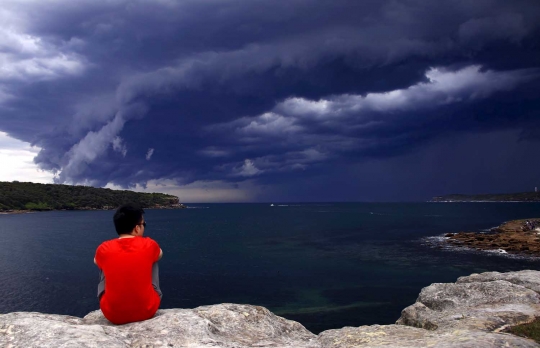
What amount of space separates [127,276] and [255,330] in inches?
133

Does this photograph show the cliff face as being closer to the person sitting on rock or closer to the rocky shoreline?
the person sitting on rock

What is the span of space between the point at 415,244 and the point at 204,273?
4675 cm

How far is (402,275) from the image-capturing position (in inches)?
1850

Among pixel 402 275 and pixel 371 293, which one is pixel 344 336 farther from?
pixel 402 275

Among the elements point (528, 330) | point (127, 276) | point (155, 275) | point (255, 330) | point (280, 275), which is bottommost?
point (280, 275)

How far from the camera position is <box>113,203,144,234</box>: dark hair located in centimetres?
740

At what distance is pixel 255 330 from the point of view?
862 centimetres

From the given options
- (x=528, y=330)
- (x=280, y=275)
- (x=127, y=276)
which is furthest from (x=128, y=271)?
(x=280, y=275)

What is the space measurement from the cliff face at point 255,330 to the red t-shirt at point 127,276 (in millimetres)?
302

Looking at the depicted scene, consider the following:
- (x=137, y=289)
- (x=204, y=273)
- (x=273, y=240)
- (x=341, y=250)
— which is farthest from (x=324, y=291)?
(x=273, y=240)

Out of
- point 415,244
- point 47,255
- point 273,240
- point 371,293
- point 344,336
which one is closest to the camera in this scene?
point 344,336

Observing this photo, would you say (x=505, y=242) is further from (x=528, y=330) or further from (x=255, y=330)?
(x=255, y=330)

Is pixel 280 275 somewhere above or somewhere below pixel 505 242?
below

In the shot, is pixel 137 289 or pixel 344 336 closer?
pixel 137 289
